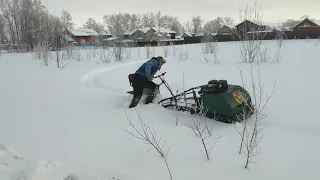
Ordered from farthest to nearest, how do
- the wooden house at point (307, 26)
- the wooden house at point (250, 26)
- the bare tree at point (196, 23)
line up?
the bare tree at point (196, 23) → the wooden house at point (307, 26) → the wooden house at point (250, 26)

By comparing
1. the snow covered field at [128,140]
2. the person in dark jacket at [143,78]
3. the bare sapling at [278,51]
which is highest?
the bare sapling at [278,51]

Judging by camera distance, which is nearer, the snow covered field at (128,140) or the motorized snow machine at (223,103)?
the snow covered field at (128,140)

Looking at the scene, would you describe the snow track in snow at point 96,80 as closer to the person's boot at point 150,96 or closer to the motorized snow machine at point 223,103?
the person's boot at point 150,96

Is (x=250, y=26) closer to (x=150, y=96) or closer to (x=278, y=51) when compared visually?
(x=278, y=51)

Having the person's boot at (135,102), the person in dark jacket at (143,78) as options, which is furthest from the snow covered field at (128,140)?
the person in dark jacket at (143,78)

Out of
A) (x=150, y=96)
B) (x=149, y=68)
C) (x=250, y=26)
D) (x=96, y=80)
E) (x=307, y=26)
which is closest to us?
(x=149, y=68)

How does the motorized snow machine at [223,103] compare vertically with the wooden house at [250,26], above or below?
below

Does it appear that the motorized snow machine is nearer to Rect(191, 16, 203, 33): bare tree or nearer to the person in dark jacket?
the person in dark jacket

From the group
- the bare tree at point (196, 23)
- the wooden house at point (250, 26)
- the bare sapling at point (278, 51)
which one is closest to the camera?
the wooden house at point (250, 26)

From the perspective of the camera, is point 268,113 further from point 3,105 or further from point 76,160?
point 3,105

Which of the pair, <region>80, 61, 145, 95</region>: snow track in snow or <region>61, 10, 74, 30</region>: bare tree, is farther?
<region>61, 10, 74, 30</region>: bare tree

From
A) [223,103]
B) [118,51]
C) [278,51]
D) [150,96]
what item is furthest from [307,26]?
[223,103]

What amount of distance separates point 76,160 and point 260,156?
2.34 metres

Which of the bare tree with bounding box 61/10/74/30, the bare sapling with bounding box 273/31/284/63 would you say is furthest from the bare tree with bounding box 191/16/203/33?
the bare sapling with bounding box 273/31/284/63
